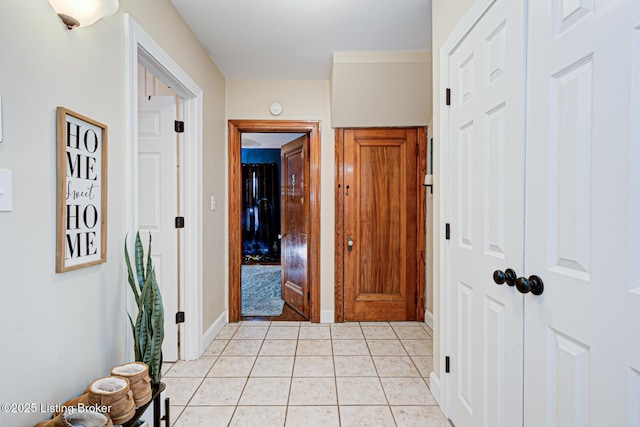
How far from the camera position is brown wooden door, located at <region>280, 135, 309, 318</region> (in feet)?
11.9

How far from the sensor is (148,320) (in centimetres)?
148

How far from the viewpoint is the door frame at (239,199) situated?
11.1 ft

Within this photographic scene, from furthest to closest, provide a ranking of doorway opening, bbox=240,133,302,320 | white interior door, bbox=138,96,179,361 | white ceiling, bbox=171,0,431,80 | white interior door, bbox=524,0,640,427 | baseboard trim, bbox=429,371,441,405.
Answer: doorway opening, bbox=240,133,302,320 < white interior door, bbox=138,96,179,361 < white ceiling, bbox=171,0,431,80 < baseboard trim, bbox=429,371,441,405 < white interior door, bbox=524,0,640,427

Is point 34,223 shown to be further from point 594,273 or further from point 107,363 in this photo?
point 594,273

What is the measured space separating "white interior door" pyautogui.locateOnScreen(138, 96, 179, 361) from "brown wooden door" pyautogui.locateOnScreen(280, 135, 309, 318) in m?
1.43

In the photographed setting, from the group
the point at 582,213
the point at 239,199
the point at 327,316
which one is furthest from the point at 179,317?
the point at 582,213

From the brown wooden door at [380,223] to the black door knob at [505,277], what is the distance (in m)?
2.15

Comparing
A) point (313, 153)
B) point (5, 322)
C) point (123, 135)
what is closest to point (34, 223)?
point (5, 322)

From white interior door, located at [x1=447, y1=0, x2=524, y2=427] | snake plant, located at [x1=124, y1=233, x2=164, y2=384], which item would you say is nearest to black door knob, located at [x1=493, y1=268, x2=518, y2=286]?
white interior door, located at [x1=447, y1=0, x2=524, y2=427]

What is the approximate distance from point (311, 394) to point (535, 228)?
1.68 meters

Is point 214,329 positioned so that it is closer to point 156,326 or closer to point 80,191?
point 156,326

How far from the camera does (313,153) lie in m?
3.40

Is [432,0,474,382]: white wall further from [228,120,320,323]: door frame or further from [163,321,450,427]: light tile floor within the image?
[228,120,320,323]: door frame

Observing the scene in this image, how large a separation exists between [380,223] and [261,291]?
2249 mm
